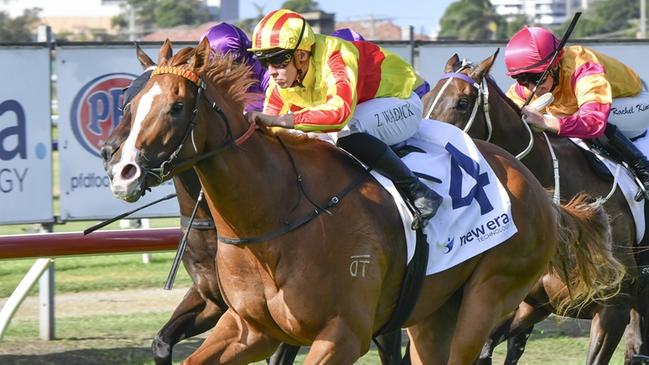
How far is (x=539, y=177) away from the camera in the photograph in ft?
21.0

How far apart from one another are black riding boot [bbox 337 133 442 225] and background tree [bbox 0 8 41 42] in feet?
178

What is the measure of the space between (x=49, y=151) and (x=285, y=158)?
3.71 metres

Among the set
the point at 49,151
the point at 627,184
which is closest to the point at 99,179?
the point at 49,151

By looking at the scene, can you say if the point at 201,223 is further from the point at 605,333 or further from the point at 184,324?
the point at 605,333

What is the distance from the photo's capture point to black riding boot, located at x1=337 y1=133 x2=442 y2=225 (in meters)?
4.95

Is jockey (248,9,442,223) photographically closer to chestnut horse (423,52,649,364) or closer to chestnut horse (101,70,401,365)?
chestnut horse (101,70,401,365)

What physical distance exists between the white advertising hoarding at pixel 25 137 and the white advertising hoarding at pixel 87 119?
16 centimetres

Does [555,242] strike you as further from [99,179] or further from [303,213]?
[99,179]

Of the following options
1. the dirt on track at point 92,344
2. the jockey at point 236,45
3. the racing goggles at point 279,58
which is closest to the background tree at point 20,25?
the dirt on track at point 92,344

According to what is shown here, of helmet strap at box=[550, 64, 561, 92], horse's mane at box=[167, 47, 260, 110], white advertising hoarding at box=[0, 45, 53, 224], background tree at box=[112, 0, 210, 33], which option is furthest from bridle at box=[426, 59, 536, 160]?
background tree at box=[112, 0, 210, 33]

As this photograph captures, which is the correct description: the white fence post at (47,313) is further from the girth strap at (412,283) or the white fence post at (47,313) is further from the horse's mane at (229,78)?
the horse's mane at (229,78)

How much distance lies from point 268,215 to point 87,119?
13.1 feet

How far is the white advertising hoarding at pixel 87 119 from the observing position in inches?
321

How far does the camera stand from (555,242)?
5633 mm
